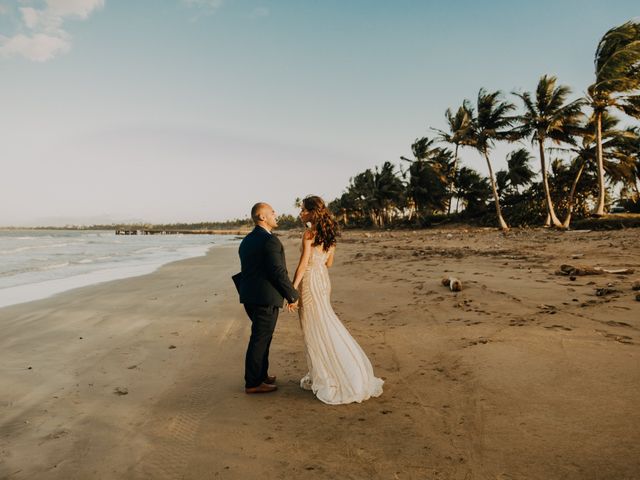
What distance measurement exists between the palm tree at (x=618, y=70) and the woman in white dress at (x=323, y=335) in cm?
2495

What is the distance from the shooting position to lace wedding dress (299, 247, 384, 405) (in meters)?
3.73

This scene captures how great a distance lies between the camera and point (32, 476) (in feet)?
8.83

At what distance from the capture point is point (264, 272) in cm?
393

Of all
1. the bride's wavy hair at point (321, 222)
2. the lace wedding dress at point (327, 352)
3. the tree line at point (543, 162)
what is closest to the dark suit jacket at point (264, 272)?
the lace wedding dress at point (327, 352)

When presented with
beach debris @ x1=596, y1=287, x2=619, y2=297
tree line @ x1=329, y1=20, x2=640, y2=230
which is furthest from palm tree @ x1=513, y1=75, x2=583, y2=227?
beach debris @ x1=596, y1=287, x2=619, y2=297

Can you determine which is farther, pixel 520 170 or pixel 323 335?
pixel 520 170

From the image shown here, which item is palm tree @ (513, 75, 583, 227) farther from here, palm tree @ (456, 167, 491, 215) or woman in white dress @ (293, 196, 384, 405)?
woman in white dress @ (293, 196, 384, 405)

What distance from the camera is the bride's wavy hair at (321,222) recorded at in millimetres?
3922

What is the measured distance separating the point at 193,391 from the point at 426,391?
7.88 ft

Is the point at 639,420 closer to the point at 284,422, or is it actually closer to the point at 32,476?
the point at 284,422

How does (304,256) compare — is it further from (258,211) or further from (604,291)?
(604,291)

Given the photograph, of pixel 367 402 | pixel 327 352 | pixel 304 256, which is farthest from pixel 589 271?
pixel 304 256

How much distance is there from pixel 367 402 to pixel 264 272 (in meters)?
1.60

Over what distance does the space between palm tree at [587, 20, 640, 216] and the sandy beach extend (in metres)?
20.2
